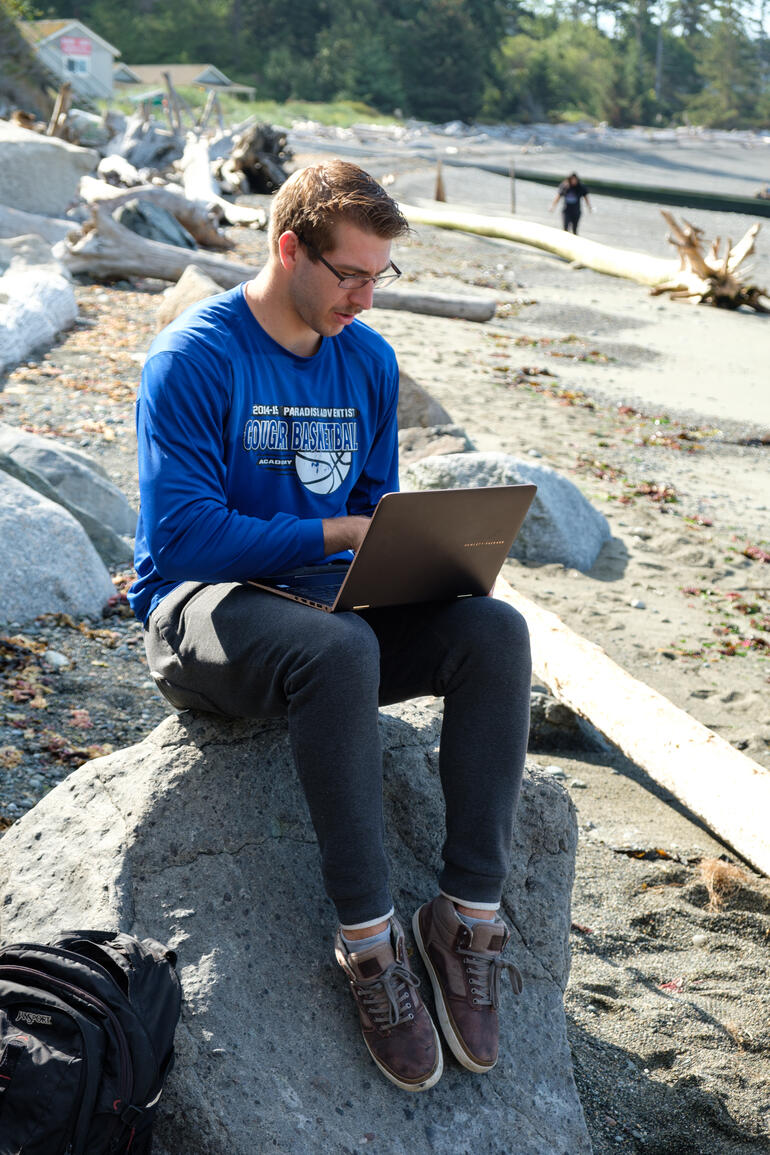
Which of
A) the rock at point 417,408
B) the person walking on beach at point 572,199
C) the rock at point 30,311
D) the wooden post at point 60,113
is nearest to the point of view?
the rock at point 417,408

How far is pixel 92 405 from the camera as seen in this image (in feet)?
29.9

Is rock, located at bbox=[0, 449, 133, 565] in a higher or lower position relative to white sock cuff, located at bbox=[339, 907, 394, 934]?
lower

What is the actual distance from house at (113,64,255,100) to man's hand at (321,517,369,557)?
199ft

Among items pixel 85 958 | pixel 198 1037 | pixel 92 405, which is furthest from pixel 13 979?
pixel 92 405

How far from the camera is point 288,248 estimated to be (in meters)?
2.83

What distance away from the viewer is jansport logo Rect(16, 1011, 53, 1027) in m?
2.06

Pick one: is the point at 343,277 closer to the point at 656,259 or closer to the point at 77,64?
the point at 656,259

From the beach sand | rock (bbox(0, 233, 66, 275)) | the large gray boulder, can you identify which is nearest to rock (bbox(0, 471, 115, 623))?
the beach sand

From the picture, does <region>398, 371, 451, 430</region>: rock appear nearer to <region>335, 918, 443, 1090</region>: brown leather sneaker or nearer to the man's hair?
the man's hair

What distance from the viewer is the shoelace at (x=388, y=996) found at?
246cm

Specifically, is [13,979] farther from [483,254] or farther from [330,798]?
[483,254]

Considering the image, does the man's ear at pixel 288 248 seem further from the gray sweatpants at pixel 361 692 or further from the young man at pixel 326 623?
the gray sweatpants at pixel 361 692

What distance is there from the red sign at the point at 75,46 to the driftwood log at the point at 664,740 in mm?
51727

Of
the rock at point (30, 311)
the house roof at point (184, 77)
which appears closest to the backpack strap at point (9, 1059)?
the rock at point (30, 311)
